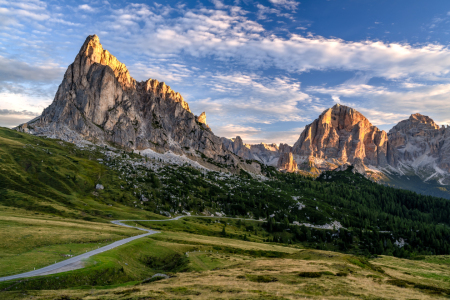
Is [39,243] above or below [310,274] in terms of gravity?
below

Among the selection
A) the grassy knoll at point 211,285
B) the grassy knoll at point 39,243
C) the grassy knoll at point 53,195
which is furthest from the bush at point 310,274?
the grassy knoll at point 53,195

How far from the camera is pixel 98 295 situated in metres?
35.4

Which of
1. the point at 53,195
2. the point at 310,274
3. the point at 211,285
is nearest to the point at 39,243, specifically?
the point at 211,285

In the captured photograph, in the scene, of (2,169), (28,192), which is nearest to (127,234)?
(28,192)

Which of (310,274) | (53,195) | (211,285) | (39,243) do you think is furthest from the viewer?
(53,195)

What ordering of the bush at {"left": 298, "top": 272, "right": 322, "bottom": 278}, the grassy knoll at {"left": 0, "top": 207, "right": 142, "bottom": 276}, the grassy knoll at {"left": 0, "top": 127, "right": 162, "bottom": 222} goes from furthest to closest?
the grassy knoll at {"left": 0, "top": 127, "right": 162, "bottom": 222}
the grassy knoll at {"left": 0, "top": 207, "right": 142, "bottom": 276}
the bush at {"left": 298, "top": 272, "right": 322, "bottom": 278}

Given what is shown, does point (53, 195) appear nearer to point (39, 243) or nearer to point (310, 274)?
point (39, 243)

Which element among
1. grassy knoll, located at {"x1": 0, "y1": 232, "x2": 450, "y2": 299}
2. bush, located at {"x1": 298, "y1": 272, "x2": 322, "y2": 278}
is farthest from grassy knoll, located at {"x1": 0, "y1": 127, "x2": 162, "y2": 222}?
bush, located at {"x1": 298, "y1": 272, "x2": 322, "y2": 278}

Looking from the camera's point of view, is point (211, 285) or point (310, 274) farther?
point (310, 274)

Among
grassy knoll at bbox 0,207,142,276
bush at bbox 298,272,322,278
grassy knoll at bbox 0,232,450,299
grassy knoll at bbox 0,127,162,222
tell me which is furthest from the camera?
grassy knoll at bbox 0,127,162,222

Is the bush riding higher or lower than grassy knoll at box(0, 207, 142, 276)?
higher

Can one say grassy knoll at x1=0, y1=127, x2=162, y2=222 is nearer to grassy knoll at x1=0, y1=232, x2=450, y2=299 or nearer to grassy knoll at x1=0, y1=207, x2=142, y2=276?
grassy knoll at x1=0, y1=207, x2=142, y2=276

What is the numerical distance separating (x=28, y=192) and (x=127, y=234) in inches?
4284

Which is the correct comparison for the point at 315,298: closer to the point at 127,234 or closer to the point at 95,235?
the point at 95,235
